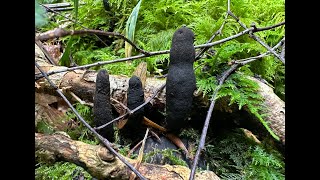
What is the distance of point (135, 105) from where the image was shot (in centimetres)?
140

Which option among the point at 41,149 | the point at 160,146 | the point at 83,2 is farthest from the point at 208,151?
the point at 83,2

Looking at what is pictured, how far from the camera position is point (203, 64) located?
162 centimetres

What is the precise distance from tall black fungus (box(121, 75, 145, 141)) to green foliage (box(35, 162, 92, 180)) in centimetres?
35

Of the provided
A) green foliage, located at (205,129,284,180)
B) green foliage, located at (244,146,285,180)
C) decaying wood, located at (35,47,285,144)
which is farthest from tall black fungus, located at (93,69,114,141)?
green foliage, located at (244,146,285,180)

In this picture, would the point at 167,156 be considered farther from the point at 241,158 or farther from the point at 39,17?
the point at 39,17

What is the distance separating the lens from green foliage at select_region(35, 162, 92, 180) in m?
1.14

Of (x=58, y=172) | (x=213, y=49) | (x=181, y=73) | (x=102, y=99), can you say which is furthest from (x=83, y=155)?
(x=213, y=49)

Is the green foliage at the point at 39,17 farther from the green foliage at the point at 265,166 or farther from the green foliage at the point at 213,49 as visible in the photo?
the green foliage at the point at 265,166

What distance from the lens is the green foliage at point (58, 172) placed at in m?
1.14

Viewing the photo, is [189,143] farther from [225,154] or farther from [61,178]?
[61,178]

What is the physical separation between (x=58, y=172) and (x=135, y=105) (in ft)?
1.39

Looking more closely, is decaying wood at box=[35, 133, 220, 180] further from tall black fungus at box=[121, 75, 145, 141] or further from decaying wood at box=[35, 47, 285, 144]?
decaying wood at box=[35, 47, 285, 144]

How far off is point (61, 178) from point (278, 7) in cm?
180

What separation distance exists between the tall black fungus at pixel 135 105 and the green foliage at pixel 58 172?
1.14 feet
